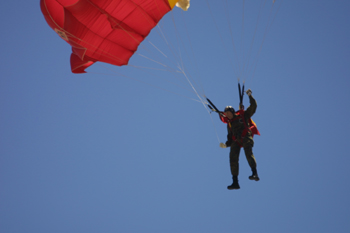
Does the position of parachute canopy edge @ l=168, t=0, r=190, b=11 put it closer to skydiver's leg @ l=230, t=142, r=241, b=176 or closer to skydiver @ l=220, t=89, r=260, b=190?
skydiver @ l=220, t=89, r=260, b=190

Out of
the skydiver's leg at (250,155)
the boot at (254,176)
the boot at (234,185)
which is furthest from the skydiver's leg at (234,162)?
the boot at (254,176)

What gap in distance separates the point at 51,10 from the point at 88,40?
3.71ft

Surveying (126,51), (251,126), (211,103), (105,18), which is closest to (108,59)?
(126,51)

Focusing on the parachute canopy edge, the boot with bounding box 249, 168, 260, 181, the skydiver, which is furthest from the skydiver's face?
the parachute canopy edge

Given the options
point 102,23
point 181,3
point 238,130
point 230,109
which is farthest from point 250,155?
point 102,23

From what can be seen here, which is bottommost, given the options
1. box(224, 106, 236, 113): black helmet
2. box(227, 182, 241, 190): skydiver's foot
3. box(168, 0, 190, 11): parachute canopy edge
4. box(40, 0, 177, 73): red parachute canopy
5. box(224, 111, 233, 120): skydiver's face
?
box(227, 182, 241, 190): skydiver's foot

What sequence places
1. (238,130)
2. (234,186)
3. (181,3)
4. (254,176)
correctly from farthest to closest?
1. (181,3)
2. (238,130)
3. (234,186)
4. (254,176)

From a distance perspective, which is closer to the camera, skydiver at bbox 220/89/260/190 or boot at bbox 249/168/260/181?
boot at bbox 249/168/260/181

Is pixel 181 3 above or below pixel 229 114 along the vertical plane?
above

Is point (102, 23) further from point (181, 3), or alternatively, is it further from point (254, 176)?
point (254, 176)

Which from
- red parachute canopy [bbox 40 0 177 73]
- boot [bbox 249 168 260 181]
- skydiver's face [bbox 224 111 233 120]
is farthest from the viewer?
red parachute canopy [bbox 40 0 177 73]

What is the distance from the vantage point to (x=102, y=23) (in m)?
10.8

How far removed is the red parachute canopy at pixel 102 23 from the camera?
34.2 ft

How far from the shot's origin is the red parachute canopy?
1043 cm
